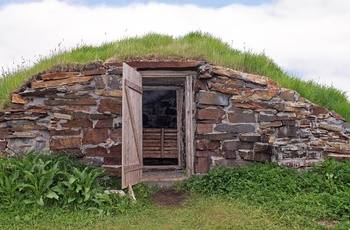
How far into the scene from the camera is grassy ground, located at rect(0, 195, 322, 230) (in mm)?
5930

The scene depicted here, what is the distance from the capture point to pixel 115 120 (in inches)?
326

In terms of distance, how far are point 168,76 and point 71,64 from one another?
7.19ft

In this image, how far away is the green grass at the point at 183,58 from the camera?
28.8ft

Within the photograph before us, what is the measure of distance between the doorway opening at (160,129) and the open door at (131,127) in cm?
402

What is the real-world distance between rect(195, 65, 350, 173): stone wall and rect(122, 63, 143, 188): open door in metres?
1.31

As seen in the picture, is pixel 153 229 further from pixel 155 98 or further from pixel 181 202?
pixel 155 98

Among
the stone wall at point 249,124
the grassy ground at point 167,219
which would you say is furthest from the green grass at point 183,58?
the grassy ground at point 167,219

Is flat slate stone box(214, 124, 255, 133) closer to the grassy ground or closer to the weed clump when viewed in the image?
the grassy ground

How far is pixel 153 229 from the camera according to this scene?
592 cm

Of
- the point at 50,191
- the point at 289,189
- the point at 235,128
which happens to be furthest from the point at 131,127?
the point at 289,189

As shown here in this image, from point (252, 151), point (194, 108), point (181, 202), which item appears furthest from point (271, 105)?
point (181, 202)

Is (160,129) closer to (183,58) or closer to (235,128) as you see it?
(183,58)

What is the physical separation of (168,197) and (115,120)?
201 centimetres

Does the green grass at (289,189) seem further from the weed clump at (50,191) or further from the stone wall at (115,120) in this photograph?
the weed clump at (50,191)
